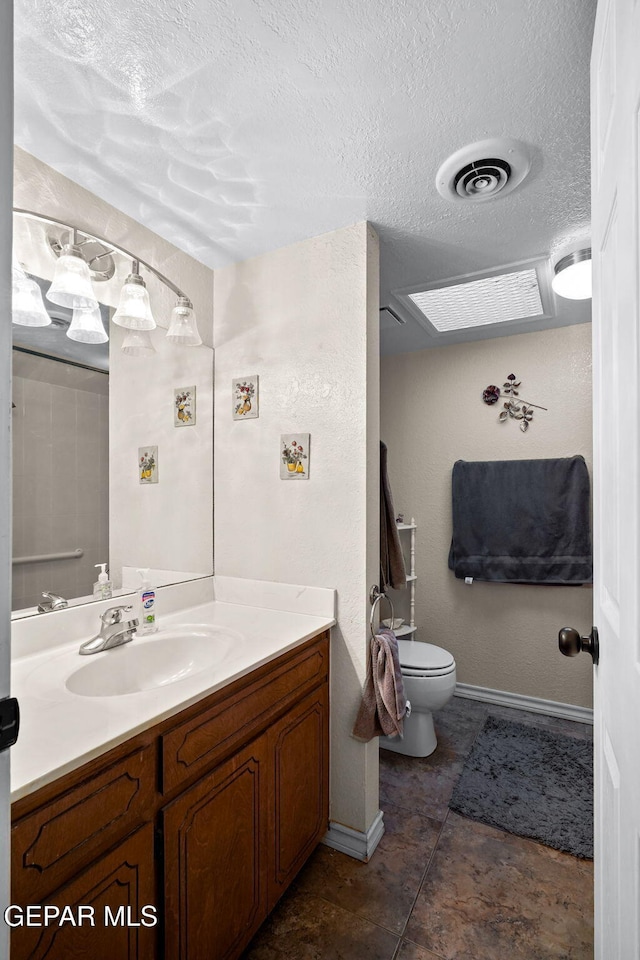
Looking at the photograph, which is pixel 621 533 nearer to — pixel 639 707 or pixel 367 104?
pixel 639 707

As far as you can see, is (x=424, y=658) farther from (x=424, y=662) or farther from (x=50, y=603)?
(x=50, y=603)

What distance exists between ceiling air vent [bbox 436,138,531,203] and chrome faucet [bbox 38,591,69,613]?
1.78m

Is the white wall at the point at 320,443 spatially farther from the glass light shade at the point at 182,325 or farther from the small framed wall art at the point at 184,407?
the glass light shade at the point at 182,325

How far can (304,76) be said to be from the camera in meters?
1.12

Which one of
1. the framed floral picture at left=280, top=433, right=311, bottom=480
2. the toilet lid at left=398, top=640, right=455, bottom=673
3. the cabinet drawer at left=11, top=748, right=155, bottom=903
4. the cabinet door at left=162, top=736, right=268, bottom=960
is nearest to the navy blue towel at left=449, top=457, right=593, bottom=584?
the toilet lid at left=398, top=640, right=455, bottom=673

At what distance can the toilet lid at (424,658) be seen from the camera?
227 cm

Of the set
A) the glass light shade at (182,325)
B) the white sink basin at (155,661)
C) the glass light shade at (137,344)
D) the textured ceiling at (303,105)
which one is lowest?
the white sink basin at (155,661)

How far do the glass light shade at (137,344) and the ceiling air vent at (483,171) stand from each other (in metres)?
1.13

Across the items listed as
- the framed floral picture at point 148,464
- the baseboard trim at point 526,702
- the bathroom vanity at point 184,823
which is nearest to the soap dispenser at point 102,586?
the bathroom vanity at point 184,823

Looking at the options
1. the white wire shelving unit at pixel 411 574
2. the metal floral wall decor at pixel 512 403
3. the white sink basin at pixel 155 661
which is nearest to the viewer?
the white sink basin at pixel 155 661

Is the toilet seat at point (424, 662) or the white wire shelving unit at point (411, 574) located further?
the white wire shelving unit at point (411, 574)

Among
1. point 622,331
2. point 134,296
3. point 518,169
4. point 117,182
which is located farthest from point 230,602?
point 518,169

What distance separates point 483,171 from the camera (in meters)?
1.42

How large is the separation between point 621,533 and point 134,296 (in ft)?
5.10
